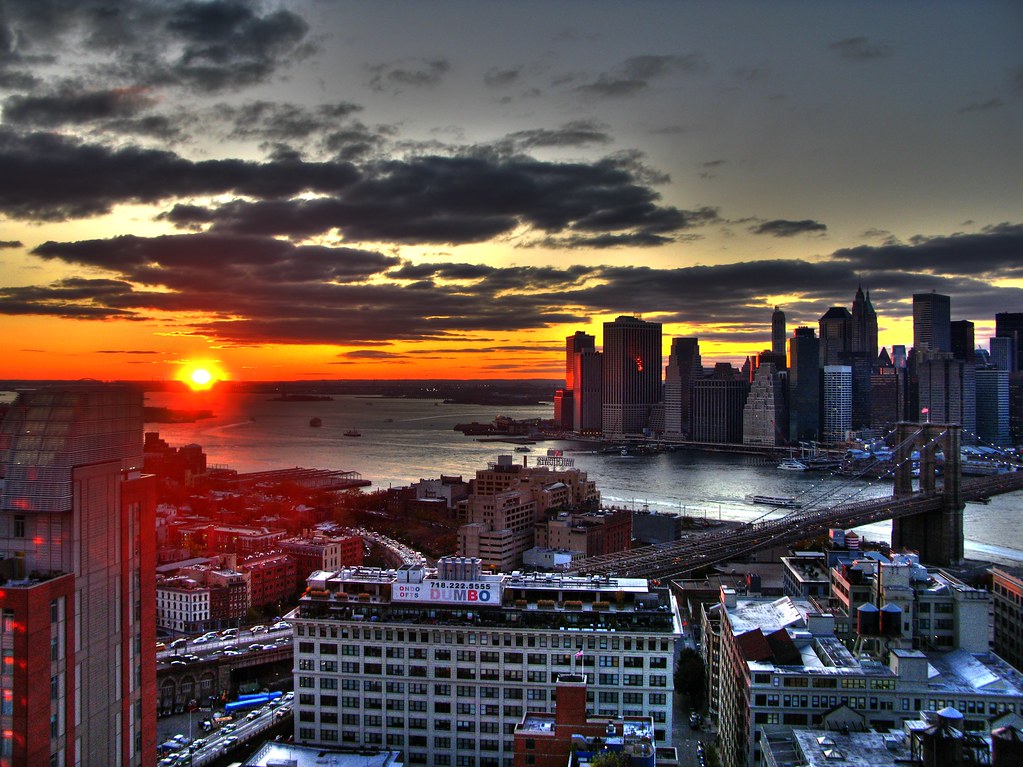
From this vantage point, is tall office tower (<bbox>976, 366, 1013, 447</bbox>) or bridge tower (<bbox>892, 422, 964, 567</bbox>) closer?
bridge tower (<bbox>892, 422, 964, 567</bbox>)

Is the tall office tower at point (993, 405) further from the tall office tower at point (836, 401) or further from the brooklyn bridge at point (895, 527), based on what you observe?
the brooklyn bridge at point (895, 527)

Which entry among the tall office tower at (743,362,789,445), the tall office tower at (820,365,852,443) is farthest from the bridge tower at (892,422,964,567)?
the tall office tower at (820,365,852,443)

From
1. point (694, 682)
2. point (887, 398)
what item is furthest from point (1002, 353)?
point (694, 682)

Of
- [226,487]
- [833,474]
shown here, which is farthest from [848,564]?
[833,474]

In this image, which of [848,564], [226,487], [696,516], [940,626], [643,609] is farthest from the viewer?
[226,487]

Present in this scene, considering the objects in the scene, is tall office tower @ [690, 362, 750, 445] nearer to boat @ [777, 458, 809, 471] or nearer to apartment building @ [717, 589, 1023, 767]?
boat @ [777, 458, 809, 471]

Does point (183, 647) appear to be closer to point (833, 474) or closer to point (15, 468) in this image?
Result: point (15, 468)
